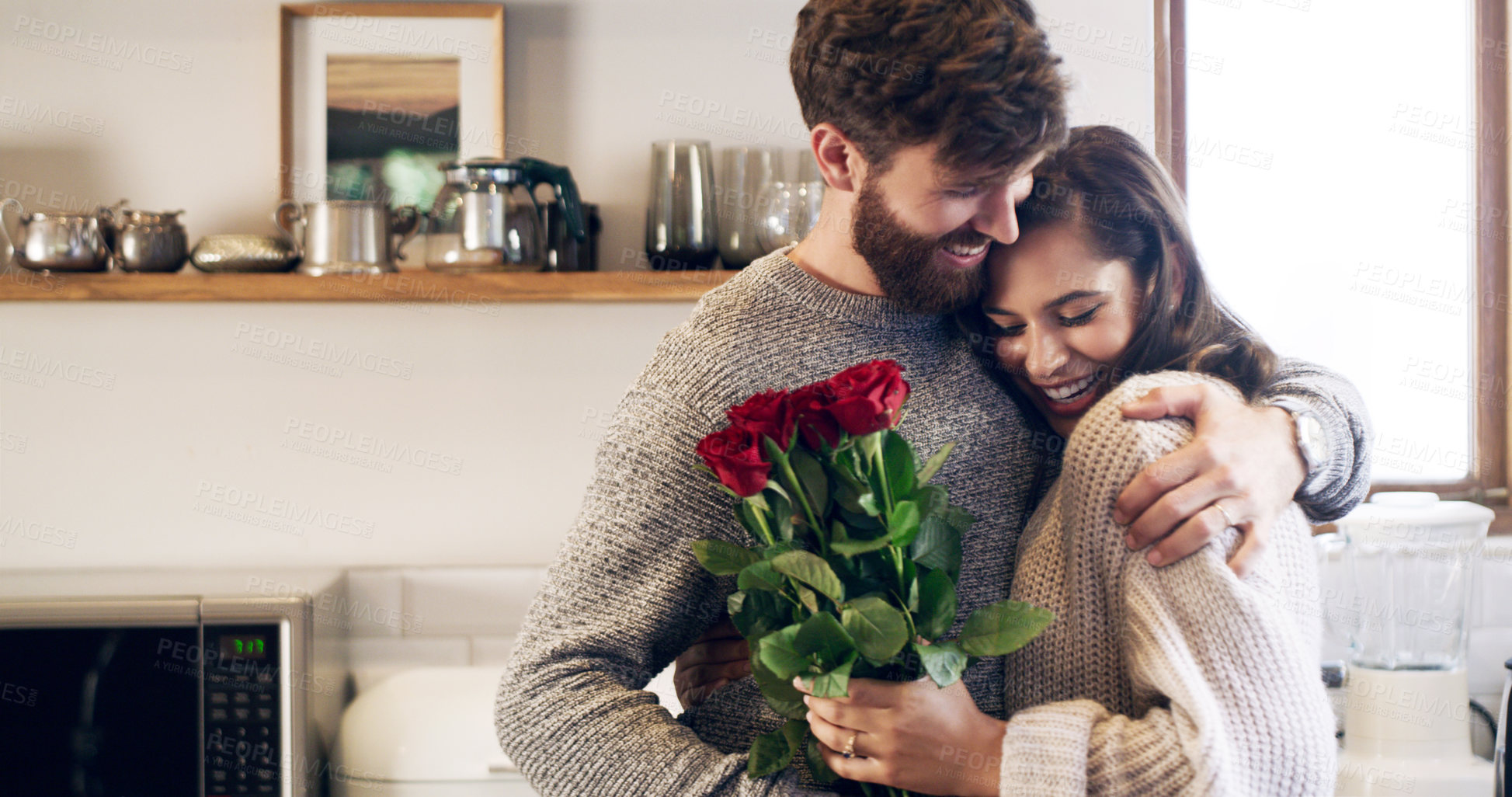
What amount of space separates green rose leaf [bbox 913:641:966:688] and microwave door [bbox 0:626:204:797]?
1.22m

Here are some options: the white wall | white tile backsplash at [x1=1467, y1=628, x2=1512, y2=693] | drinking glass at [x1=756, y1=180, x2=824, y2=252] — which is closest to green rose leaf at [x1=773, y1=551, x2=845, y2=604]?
drinking glass at [x1=756, y1=180, x2=824, y2=252]

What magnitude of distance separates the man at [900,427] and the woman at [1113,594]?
0.12ft

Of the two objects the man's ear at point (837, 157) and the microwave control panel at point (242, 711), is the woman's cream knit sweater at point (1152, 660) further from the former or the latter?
the microwave control panel at point (242, 711)

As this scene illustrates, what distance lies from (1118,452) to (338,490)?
1.54 metres

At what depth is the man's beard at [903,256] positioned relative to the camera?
90cm

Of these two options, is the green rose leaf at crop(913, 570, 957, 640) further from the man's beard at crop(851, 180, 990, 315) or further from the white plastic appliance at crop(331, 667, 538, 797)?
the white plastic appliance at crop(331, 667, 538, 797)

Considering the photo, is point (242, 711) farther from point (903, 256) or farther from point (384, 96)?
point (903, 256)

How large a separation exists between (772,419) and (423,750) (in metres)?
1.16

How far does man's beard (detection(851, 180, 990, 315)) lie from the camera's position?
0.90m

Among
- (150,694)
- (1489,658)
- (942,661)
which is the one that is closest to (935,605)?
(942,661)

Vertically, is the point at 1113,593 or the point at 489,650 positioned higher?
the point at 1113,593

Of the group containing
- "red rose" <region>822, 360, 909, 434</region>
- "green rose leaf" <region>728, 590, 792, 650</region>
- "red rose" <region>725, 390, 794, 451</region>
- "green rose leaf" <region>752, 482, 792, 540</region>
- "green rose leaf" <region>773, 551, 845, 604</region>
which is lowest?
"green rose leaf" <region>728, 590, 792, 650</region>

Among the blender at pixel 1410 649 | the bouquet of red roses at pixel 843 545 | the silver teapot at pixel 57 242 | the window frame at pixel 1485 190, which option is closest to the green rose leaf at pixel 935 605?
the bouquet of red roses at pixel 843 545

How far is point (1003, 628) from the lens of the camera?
0.73 m
